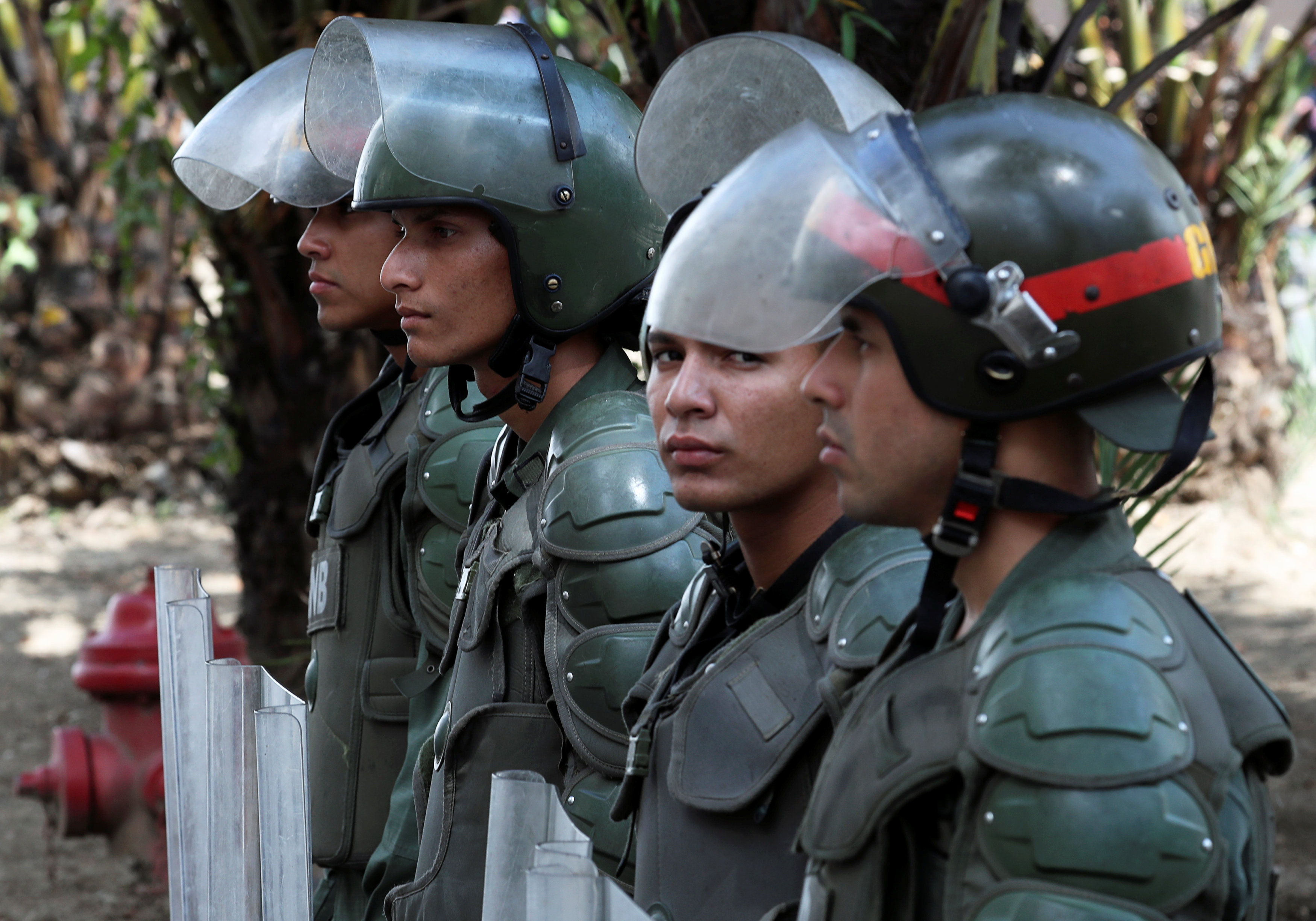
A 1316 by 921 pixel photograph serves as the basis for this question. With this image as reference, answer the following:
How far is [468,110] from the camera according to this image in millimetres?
2512

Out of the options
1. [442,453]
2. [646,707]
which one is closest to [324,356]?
[442,453]

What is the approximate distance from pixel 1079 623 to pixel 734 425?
24.9 inches

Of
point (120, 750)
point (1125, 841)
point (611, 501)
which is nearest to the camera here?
point (1125, 841)

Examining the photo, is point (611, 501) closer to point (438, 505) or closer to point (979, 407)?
point (438, 505)

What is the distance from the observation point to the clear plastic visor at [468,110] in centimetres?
248

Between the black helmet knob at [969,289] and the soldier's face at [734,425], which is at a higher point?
the black helmet knob at [969,289]

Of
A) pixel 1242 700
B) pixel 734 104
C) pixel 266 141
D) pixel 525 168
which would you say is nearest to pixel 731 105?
pixel 734 104

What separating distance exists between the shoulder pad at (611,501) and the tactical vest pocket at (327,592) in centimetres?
85

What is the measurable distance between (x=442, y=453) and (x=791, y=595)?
3.81 feet

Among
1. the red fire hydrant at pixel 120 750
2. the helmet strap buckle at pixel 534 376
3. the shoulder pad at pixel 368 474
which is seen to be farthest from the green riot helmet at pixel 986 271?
the red fire hydrant at pixel 120 750

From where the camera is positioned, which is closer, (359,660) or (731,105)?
(731,105)

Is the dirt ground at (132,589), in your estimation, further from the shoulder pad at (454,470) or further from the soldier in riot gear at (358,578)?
the shoulder pad at (454,470)

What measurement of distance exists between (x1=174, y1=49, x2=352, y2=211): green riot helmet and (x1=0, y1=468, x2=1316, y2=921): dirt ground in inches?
107

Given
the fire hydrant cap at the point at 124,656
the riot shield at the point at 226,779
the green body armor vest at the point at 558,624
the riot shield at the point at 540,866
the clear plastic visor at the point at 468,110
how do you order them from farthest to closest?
the fire hydrant cap at the point at 124,656 < the clear plastic visor at the point at 468,110 < the green body armor vest at the point at 558,624 < the riot shield at the point at 226,779 < the riot shield at the point at 540,866
